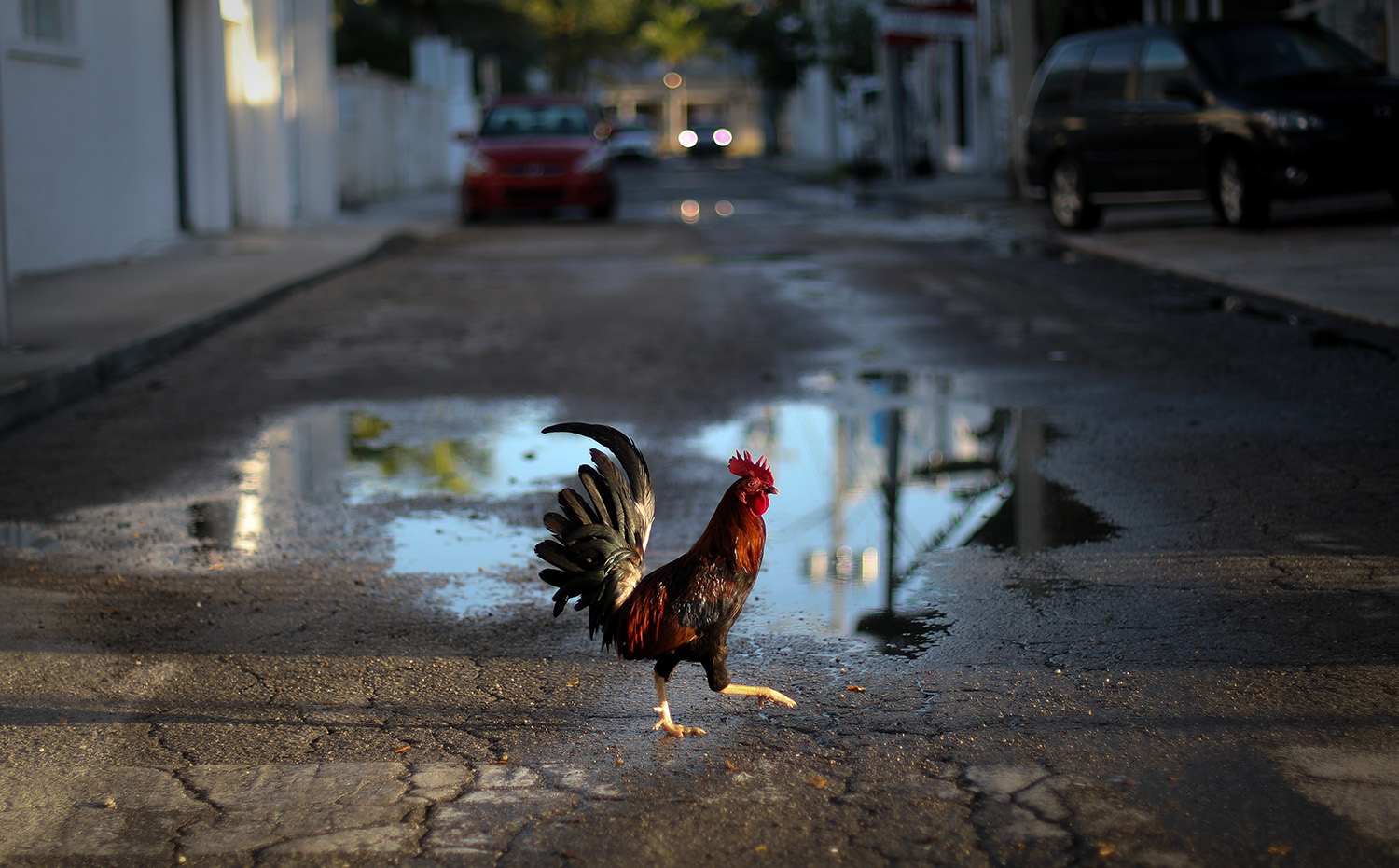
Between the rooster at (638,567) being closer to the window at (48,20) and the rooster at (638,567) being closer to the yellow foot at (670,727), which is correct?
the yellow foot at (670,727)

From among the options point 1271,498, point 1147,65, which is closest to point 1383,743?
point 1271,498

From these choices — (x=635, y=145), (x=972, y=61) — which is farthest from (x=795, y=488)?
(x=635, y=145)

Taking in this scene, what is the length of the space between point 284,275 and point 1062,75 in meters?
9.08

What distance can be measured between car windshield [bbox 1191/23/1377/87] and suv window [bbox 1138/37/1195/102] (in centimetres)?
19

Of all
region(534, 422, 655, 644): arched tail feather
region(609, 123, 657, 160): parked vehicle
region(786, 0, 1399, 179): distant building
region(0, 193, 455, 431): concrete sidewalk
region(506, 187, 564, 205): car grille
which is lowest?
region(534, 422, 655, 644): arched tail feather

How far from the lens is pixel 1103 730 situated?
3.98 meters

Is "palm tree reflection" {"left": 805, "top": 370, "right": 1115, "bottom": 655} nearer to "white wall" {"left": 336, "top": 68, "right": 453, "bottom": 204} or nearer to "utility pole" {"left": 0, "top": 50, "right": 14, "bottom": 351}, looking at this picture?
"utility pole" {"left": 0, "top": 50, "right": 14, "bottom": 351}

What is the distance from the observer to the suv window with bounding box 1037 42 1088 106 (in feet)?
58.3

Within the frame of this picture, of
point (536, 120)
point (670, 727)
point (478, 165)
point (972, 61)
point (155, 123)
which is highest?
point (972, 61)

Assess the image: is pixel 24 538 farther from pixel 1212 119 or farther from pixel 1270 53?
pixel 1270 53

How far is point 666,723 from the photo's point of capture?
4.01 m

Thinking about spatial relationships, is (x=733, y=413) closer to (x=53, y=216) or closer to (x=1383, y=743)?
(x=1383, y=743)

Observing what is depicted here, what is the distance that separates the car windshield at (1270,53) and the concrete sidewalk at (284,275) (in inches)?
61.3

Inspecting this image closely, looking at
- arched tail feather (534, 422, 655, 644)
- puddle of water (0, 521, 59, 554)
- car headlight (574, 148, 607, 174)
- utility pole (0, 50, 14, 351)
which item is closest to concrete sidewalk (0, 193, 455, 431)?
Answer: utility pole (0, 50, 14, 351)
